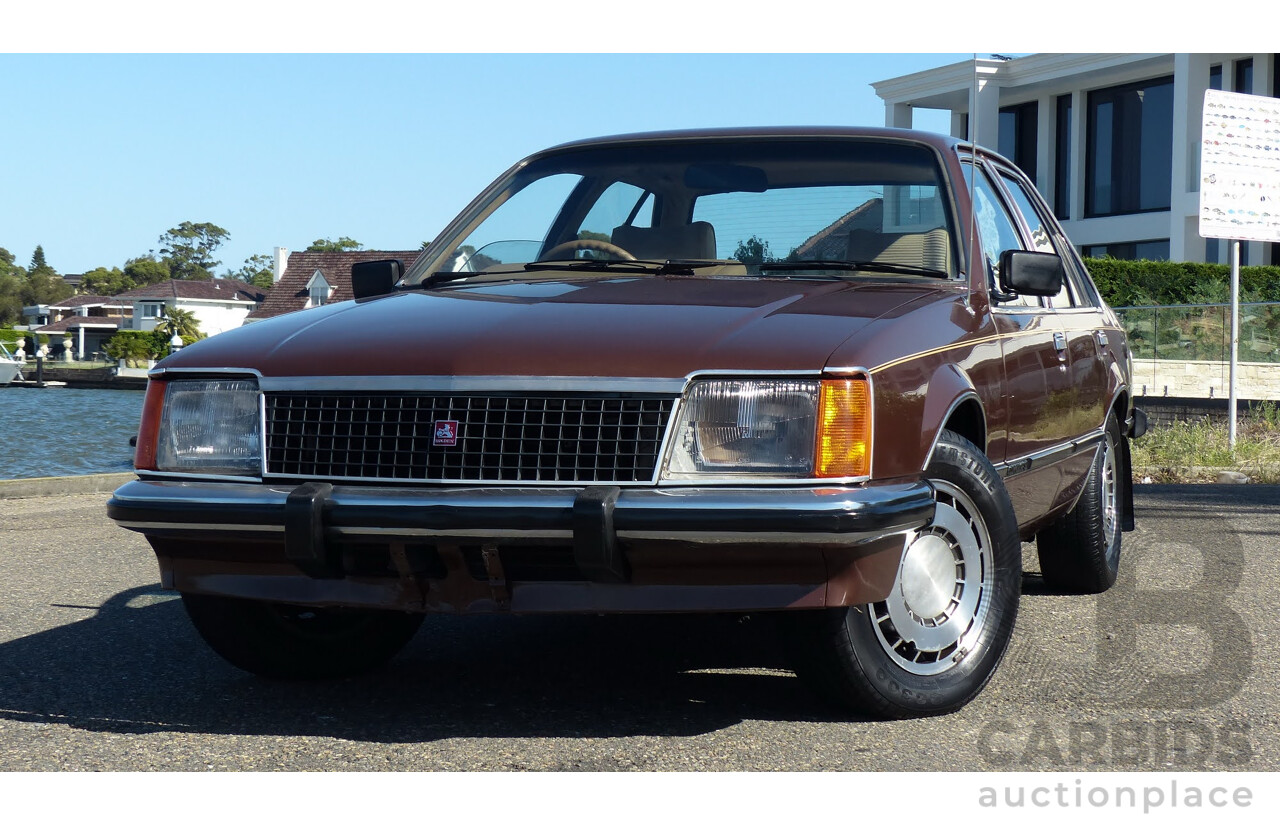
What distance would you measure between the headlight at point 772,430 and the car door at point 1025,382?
103 cm

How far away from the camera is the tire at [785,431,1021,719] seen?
12.0 feet

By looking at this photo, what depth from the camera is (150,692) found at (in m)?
4.27

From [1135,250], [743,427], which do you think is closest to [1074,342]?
[743,427]

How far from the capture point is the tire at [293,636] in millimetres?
4219

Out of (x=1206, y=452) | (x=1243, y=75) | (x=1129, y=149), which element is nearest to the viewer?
(x=1206, y=452)

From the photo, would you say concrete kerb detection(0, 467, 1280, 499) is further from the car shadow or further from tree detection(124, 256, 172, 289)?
tree detection(124, 256, 172, 289)

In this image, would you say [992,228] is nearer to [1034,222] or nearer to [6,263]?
[1034,222]

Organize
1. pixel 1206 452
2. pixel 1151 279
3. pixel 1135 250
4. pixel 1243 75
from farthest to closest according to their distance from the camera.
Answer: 1. pixel 1135 250
2. pixel 1243 75
3. pixel 1151 279
4. pixel 1206 452

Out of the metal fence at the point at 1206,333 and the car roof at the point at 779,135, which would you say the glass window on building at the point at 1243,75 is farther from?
the car roof at the point at 779,135

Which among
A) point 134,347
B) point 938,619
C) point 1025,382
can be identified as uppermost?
point 1025,382

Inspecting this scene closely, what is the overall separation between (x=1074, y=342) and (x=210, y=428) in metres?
3.26

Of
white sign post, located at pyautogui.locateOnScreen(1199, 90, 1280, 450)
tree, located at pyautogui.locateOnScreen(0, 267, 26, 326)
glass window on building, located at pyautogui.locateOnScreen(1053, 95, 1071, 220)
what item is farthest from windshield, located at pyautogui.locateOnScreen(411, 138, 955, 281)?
tree, located at pyautogui.locateOnScreen(0, 267, 26, 326)

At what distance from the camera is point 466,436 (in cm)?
358

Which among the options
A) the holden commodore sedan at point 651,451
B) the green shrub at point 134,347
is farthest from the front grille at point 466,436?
the green shrub at point 134,347
